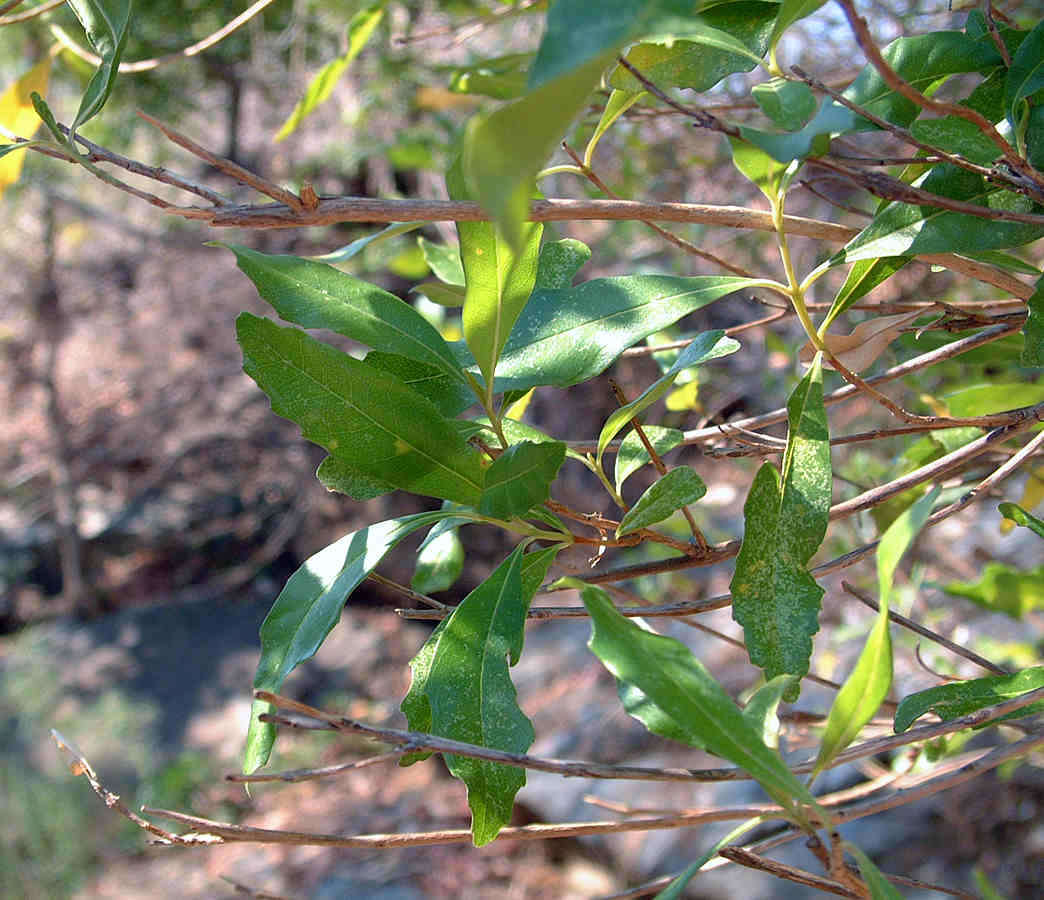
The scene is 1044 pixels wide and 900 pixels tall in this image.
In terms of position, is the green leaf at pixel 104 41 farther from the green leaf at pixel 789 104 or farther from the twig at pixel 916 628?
the twig at pixel 916 628

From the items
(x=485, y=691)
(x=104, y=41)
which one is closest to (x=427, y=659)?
(x=485, y=691)

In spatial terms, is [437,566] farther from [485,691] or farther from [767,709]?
[767,709]

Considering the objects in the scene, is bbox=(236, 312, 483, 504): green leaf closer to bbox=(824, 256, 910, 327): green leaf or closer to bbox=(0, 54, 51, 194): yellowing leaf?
bbox=(824, 256, 910, 327): green leaf

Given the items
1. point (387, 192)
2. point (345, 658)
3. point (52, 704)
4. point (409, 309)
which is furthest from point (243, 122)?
point (409, 309)

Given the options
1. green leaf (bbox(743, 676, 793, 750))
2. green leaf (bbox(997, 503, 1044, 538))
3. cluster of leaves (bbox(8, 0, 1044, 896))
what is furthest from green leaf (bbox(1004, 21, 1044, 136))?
green leaf (bbox(743, 676, 793, 750))

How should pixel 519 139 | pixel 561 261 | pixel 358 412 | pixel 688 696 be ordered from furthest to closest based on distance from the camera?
1. pixel 561 261
2. pixel 358 412
3. pixel 688 696
4. pixel 519 139

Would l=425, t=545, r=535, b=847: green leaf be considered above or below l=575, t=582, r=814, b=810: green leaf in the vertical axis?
below

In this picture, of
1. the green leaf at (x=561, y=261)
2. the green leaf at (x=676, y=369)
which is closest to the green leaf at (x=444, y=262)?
the green leaf at (x=561, y=261)
